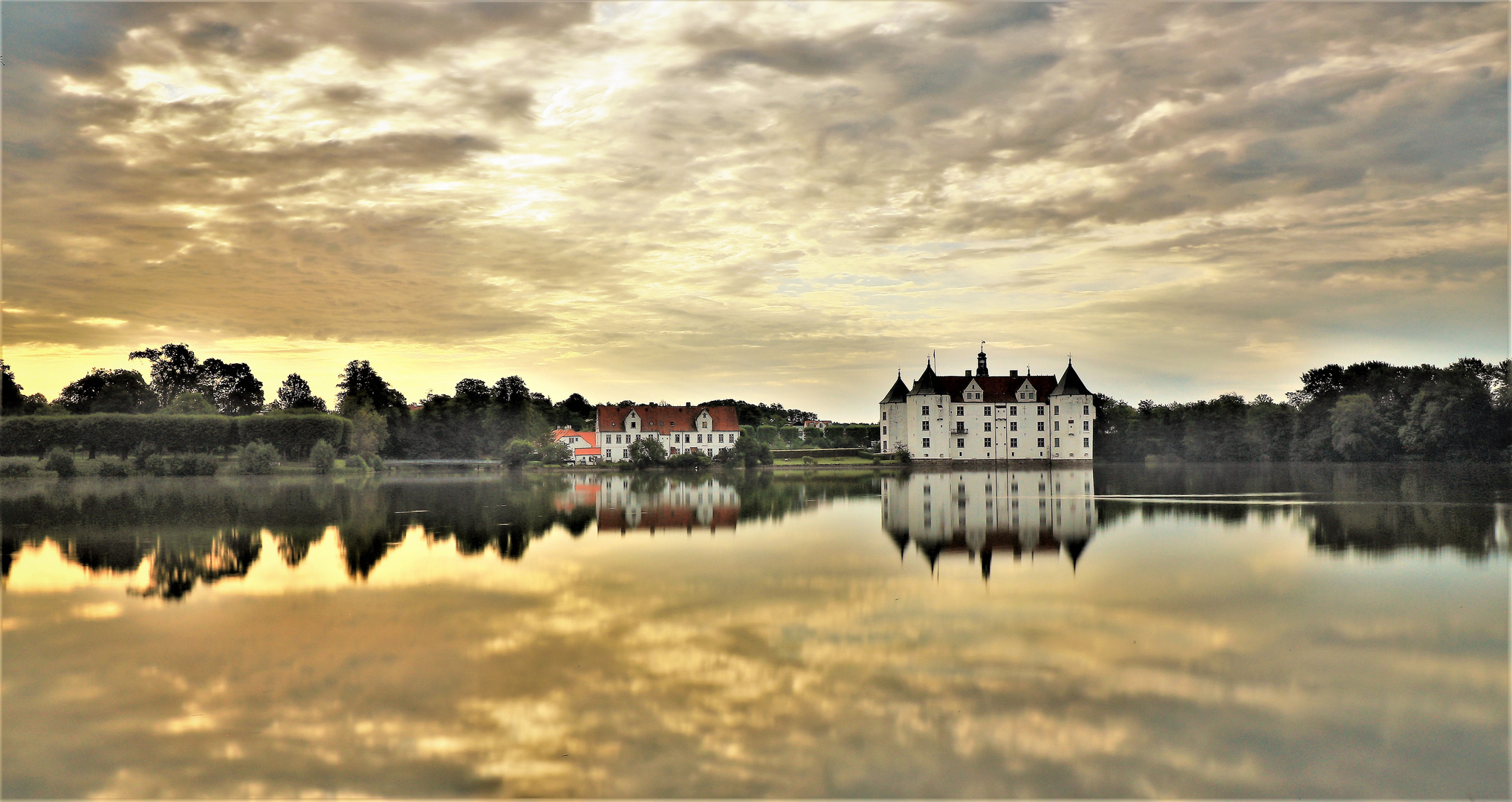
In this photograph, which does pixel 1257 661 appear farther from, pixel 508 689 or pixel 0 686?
pixel 0 686

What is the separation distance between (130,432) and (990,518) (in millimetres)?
53791

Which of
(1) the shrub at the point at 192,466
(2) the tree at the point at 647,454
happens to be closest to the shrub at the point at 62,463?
(1) the shrub at the point at 192,466

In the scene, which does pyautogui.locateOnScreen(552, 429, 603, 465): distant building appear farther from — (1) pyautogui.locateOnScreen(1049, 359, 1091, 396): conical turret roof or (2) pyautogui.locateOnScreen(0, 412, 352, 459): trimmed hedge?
(1) pyautogui.locateOnScreen(1049, 359, 1091, 396): conical turret roof

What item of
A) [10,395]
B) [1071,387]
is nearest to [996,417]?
[1071,387]

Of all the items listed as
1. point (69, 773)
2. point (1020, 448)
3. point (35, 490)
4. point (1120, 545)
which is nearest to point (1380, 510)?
point (1120, 545)

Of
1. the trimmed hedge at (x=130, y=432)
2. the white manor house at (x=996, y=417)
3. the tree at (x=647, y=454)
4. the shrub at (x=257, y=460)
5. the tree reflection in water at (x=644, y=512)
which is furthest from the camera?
the white manor house at (x=996, y=417)

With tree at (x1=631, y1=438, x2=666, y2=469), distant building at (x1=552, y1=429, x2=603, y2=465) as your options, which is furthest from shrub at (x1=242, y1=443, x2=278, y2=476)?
distant building at (x1=552, y1=429, x2=603, y2=465)

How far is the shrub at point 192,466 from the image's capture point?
48.9m

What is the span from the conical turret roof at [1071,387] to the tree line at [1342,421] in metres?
12.0

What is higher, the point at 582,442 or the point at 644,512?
the point at 582,442

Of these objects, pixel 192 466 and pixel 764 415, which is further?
pixel 764 415

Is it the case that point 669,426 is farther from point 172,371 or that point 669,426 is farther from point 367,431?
point 172,371

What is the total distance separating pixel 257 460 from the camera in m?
49.3

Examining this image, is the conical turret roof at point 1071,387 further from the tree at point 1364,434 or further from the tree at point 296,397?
the tree at point 296,397
